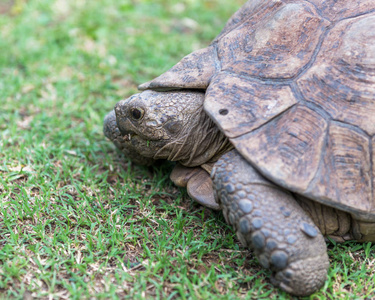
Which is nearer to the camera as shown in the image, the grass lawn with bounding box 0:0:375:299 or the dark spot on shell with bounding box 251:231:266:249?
the dark spot on shell with bounding box 251:231:266:249

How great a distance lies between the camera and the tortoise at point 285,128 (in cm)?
241

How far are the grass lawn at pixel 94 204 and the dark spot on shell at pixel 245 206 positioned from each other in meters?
A: 0.44

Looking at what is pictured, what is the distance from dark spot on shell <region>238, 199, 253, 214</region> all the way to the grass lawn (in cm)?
44

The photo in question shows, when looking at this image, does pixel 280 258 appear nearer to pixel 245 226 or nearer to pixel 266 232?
pixel 266 232

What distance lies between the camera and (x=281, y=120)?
8.36 ft

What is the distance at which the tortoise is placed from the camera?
2406 millimetres

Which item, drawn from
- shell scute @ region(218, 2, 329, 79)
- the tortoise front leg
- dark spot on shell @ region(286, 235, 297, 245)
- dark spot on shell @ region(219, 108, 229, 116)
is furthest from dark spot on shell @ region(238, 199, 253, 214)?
shell scute @ region(218, 2, 329, 79)

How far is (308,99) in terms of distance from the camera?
8.39ft

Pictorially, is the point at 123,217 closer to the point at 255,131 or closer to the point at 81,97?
the point at 255,131

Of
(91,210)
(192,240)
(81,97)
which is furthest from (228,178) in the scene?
(81,97)

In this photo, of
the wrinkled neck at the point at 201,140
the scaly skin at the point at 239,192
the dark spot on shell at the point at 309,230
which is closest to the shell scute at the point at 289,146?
the scaly skin at the point at 239,192

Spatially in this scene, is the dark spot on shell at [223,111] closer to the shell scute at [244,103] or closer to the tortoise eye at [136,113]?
the shell scute at [244,103]

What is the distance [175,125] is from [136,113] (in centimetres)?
30

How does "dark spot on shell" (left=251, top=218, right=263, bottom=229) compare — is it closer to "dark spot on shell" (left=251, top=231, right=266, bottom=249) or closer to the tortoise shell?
"dark spot on shell" (left=251, top=231, right=266, bottom=249)
